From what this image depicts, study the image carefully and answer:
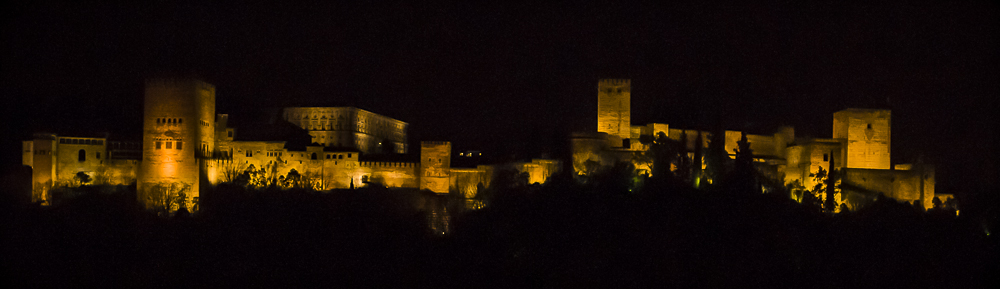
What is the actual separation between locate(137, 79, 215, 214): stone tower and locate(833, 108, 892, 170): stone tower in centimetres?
3558

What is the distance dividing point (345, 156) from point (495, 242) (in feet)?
32.8

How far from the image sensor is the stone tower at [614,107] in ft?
190

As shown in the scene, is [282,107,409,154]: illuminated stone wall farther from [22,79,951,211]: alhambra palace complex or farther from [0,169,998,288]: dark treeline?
[0,169,998,288]: dark treeline

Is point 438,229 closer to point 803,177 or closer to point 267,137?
point 267,137

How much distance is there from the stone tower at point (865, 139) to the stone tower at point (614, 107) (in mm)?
12412

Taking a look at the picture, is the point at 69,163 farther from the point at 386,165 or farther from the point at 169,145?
the point at 386,165

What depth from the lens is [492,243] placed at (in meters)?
48.5

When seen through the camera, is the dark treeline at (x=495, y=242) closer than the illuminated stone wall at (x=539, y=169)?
Yes

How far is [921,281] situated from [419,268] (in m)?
24.2

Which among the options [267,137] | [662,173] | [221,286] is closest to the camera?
[221,286]

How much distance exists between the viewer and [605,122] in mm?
58344

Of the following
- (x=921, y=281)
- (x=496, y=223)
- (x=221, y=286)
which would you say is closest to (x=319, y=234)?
(x=221, y=286)

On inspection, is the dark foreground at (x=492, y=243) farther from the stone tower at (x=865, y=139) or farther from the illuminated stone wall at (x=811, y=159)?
the stone tower at (x=865, y=139)

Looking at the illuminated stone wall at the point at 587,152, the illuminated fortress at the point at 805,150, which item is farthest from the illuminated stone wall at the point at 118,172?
the illuminated fortress at the point at 805,150
